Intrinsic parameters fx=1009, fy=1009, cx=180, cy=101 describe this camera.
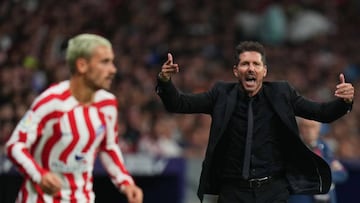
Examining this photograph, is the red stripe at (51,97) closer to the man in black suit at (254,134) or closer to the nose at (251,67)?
the man in black suit at (254,134)

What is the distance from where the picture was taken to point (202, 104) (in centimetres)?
741

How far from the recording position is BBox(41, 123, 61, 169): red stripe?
684 centimetres

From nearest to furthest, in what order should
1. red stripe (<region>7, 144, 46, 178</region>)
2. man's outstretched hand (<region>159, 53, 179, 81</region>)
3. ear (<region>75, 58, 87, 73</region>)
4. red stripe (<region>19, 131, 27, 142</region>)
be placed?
1. red stripe (<region>7, 144, 46, 178</region>)
2. red stripe (<region>19, 131, 27, 142</region>)
3. ear (<region>75, 58, 87, 73</region>)
4. man's outstretched hand (<region>159, 53, 179, 81</region>)

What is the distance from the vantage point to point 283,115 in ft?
24.0

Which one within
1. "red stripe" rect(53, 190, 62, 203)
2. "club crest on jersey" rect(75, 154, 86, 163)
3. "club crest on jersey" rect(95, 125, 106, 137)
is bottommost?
"red stripe" rect(53, 190, 62, 203)

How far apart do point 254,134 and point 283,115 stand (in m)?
0.25

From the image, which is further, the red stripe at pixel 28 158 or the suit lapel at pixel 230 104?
the suit lapel at pixel 230 104

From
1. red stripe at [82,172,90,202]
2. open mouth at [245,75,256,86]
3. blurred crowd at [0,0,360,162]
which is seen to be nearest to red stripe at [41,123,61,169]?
red stripe at [82,172,90,202]

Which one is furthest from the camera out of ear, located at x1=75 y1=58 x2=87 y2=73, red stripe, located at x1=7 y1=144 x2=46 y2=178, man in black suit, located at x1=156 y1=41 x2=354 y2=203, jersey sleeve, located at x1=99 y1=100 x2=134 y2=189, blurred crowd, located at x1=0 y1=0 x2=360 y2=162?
blurred crowd, located at x1=0 y1=0 x2=360 y2=162

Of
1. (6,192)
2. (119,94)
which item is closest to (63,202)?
(6,192)

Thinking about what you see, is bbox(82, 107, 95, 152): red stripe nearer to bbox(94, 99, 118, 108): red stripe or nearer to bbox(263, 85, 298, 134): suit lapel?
bbox(94, 99, 118, 108): red stripe

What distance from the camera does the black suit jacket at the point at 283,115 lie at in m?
7.27

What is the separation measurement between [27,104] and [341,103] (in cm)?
657

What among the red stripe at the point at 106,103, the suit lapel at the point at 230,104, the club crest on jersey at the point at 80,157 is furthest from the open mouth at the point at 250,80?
the club crest on jersey at the point at 80,157
